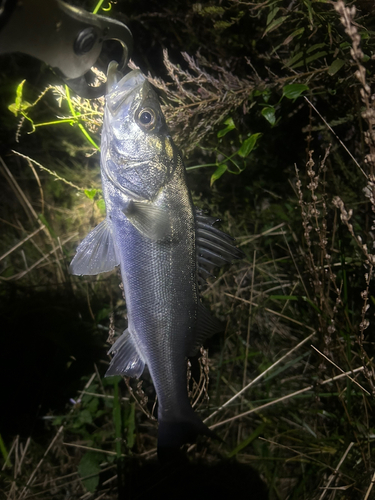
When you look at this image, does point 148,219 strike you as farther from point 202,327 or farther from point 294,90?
point 294,90

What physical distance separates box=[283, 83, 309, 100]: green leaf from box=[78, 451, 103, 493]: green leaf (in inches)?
123

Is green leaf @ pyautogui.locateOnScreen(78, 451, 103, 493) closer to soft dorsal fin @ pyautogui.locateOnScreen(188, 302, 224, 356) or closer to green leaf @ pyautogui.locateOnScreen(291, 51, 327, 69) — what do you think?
soft dorsal fin @ pyautogui.locateOnScreen(188, 302, 224, 356)

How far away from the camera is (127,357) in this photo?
178cm

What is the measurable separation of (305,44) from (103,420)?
11.1 feet

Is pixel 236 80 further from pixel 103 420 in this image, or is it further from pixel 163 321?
pixel 103 420

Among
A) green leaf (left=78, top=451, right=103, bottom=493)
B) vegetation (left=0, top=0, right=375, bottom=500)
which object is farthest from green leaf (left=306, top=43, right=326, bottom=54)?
green leaf (left=78, top=451, right=103, bottom=493)

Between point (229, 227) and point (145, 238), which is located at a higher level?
point (145, 238)

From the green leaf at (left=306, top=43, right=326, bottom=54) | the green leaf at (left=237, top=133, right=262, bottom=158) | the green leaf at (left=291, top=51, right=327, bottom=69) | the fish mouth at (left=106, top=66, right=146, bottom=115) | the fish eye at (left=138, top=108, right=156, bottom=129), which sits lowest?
the green leaf at (left=237, top=133, right=262, bottom=158)

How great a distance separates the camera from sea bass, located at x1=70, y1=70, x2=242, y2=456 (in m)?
1.64

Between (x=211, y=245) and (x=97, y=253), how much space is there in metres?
0.60

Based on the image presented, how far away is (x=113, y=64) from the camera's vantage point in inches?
59.9

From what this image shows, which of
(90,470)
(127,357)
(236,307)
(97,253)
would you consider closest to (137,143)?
(97,253)

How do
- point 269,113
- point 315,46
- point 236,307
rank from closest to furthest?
point 315,46 < point 269,113 < point 236,307

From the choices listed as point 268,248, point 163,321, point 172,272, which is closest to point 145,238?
point 172,272
